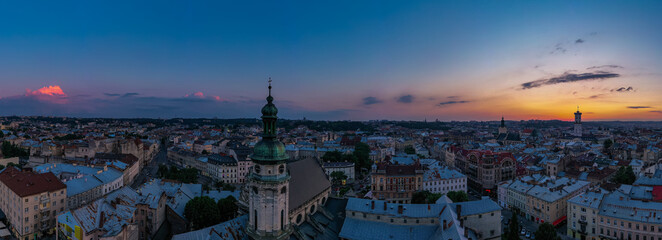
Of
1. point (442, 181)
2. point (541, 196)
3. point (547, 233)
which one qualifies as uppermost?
point (541, 196)

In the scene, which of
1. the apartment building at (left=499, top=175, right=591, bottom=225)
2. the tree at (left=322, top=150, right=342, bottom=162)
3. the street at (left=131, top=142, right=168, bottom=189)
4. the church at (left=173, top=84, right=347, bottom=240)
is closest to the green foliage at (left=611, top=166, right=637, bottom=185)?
the apartment building at (left=499, top=175, right=591, bottom=225)

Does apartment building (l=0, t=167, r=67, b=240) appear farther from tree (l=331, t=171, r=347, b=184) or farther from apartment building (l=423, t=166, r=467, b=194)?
apartment building (l=423, t=166, r=467, b=194)

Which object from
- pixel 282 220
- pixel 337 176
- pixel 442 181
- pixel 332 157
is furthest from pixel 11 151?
pixel 442 181

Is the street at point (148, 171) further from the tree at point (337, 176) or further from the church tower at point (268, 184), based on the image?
the church tower at point (268, 184)

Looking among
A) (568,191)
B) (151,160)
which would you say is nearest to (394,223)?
(568,191)

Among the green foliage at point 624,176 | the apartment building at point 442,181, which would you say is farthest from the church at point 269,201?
the green foliage at point 624,176

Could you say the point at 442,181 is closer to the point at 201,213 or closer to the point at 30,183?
the point at 201,213

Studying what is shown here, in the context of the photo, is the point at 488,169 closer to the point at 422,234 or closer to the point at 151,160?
the point at 422,234
